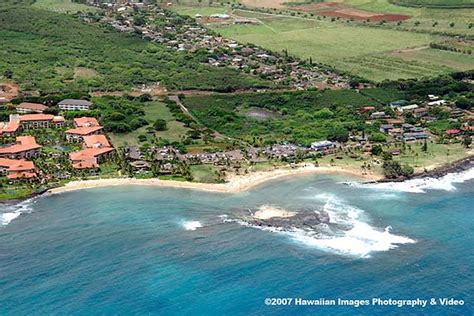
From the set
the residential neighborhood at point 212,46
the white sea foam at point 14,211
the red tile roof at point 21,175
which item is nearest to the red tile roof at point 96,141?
the red tile roof at point 21,175

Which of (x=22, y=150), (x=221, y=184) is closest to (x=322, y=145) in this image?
(x=221, y=184)

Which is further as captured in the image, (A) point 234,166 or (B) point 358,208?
(A) point 234,166

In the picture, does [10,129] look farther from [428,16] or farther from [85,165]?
[428,16]

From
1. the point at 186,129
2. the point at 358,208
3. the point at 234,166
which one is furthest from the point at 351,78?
the point at 358,208

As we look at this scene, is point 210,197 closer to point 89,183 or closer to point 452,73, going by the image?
point 89,183

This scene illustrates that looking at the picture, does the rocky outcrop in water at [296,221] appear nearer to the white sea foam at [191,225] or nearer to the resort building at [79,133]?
the white sea foam at [191,225]

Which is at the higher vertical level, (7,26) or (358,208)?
(7,26)
